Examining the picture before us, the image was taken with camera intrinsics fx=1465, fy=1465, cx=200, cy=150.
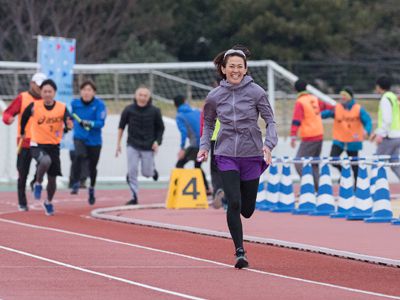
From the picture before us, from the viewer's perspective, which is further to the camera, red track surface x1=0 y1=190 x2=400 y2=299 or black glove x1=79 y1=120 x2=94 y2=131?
black glove x1=79 y1=120 x2=94 y2=131

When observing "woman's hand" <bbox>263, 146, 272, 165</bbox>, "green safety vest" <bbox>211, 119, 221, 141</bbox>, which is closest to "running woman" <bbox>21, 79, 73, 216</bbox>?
"green safety vest" <bbox>211, 119, 221, 141</bbox>

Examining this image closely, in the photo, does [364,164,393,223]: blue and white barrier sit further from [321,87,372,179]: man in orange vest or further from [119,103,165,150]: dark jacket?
[321,87,372,179]: man in orange vest

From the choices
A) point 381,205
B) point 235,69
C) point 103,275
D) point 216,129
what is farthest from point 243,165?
point 381,205

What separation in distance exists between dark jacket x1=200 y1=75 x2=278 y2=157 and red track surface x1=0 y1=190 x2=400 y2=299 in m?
1.08

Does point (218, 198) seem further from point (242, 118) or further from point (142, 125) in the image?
point (242, 118)

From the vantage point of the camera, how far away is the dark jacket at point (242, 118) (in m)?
13.4

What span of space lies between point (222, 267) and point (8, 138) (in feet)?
62.3

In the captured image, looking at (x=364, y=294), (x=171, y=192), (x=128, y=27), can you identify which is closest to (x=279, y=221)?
(x=171, y=192)

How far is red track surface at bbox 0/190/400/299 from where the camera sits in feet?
36.7

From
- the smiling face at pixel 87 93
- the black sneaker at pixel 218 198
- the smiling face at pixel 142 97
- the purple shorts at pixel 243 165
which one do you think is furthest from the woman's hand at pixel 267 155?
the smiling face at pixel 87 93

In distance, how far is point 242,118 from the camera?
13.4m

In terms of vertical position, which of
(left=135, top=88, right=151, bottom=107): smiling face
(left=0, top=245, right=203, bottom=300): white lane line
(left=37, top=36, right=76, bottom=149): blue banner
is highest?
(left=37, top=36, right=76, bottom=149): blue banner

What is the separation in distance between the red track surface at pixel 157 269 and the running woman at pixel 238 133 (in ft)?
2.30

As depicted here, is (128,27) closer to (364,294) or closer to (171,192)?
(171,192)
